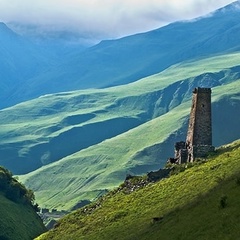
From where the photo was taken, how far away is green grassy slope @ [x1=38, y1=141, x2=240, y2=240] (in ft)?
137

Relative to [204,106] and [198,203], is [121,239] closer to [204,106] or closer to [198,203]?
[198,203]

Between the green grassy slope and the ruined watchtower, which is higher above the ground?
the ruined watchtower

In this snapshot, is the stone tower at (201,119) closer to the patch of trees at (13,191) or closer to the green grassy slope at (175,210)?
the green grassy slope at (175,210)

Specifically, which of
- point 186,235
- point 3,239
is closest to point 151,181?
point 186,235

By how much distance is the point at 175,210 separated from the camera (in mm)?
51656

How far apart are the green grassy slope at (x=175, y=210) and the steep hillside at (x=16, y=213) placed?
51.4m

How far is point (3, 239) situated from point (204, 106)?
56.0 metres

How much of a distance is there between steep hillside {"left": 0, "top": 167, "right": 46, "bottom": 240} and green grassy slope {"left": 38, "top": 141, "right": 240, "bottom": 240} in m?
51.4

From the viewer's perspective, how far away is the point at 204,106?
78125 millimetres

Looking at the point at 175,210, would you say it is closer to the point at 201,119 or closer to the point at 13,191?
the point at 201,119

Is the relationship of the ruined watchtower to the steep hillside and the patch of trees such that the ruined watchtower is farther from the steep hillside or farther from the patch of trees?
the patch of trees

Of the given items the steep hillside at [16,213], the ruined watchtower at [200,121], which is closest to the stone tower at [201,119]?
the ruined watchtower at [200,121]

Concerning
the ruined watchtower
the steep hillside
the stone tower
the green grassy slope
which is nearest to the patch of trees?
the steep hillside

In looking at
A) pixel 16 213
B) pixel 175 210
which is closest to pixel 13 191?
pixel 16 213
